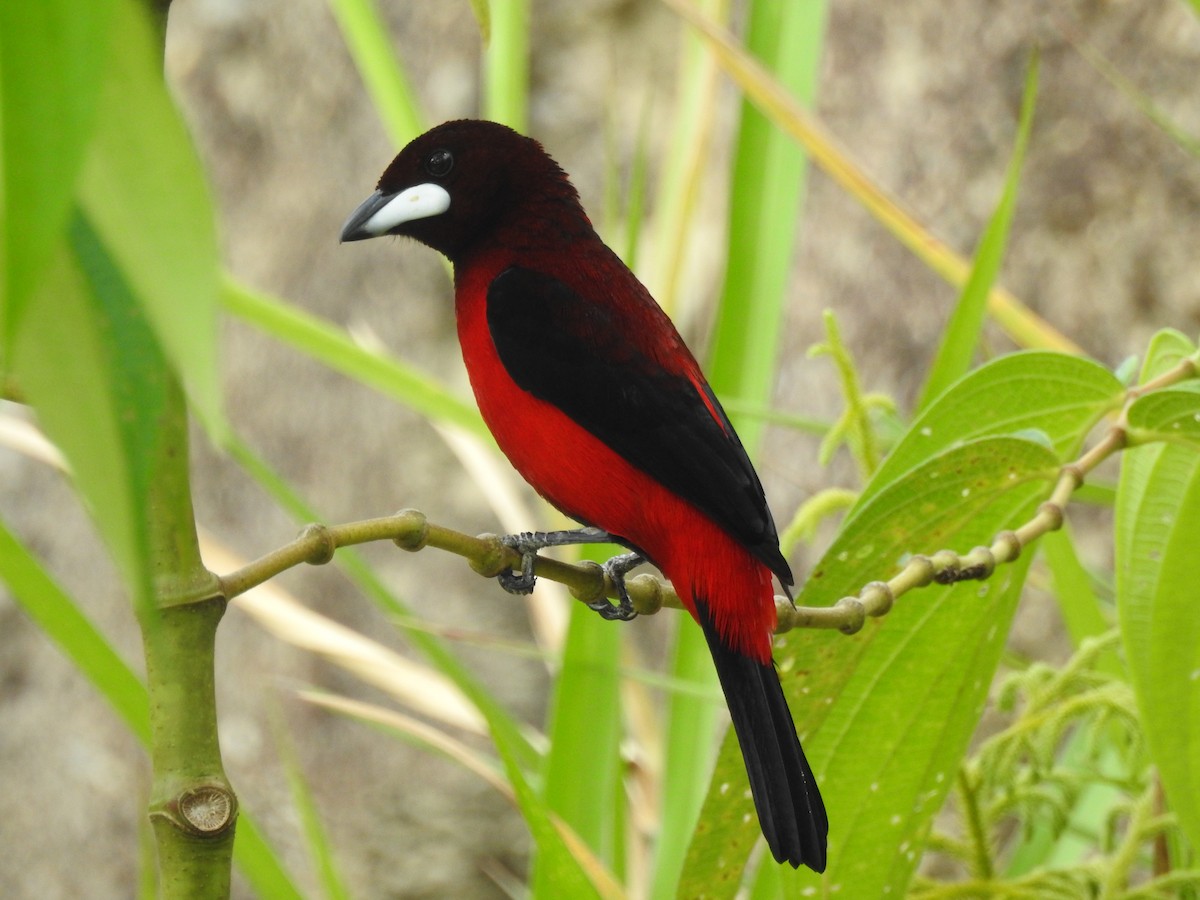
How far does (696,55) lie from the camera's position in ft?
6.82

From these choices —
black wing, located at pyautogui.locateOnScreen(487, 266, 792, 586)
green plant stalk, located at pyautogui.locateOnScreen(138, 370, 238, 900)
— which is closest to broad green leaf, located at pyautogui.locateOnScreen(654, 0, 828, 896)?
black wing, located at pyautogui.locateOnScreen(487, 266, 792, 586)

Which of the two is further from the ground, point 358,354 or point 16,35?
point 358,354

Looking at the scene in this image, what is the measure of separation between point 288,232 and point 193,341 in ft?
10.4

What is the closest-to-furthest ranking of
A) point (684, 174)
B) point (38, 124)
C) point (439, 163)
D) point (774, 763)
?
1. point (38, 124)
2. point (774, 763)
3. point (439, 163)
4. point (684, 174)

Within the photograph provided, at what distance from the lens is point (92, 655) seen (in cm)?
115

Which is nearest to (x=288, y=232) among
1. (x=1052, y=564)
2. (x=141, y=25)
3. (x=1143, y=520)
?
(x=1052, y=564)

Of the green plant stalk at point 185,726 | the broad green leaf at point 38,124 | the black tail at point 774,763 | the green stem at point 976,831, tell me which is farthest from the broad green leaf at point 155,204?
the green stem at point 976,831

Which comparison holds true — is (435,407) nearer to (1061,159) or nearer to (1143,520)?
(1143,520)

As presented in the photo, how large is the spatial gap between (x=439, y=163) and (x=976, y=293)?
541 millimetres

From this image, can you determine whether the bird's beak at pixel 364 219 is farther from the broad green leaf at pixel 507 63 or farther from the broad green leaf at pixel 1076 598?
the broad green leaf at pixel 1076 598

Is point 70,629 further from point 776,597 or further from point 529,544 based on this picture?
point 776,597

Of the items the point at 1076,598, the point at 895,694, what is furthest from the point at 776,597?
the point at 1076,598

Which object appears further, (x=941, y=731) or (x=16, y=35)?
(x=941, y=731)

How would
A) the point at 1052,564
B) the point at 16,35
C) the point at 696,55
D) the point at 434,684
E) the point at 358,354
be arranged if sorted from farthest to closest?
the point at 696,55
the point at 434,684
the point at 358,354
the point at 1052,564
the point at 16,35
